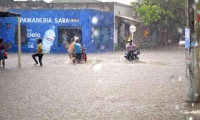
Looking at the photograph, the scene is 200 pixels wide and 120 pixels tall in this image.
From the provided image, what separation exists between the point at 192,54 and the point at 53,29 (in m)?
31.4

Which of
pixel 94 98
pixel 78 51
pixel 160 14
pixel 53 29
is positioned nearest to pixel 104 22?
pixel 53 29

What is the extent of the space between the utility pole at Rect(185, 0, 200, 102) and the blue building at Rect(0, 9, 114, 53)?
1189 inches

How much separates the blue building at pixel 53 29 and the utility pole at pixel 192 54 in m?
30.2

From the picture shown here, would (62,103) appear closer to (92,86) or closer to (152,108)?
(152,108)

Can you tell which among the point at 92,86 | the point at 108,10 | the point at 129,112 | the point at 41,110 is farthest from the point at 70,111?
the point at 108,10

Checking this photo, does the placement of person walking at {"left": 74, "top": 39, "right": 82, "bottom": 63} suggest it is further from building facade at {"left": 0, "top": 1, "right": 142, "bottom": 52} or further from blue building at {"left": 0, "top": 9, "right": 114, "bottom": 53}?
building facade at {"left": 0, "top": 1, "right": 142, "bottom": 52}

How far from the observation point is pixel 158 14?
183ft

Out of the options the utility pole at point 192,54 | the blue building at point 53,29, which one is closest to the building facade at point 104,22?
the blue building at point 53,29

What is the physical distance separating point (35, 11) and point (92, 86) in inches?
1132

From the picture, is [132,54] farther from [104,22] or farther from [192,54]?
[104,22]

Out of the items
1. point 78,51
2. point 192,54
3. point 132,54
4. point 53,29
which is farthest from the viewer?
point 53,29

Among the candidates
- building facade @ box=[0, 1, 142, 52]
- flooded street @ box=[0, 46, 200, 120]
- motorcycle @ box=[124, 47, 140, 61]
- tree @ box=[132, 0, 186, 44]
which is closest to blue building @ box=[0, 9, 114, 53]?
building facade @ box=[0, 1, 142, 52]

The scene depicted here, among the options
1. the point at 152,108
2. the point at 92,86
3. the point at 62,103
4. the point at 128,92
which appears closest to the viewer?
the point at 152,108

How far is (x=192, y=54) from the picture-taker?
1159 centimetres
